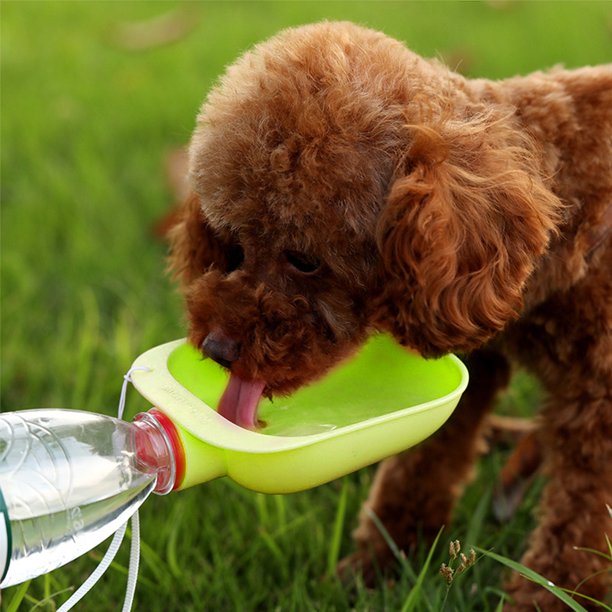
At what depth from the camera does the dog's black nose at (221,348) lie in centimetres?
184

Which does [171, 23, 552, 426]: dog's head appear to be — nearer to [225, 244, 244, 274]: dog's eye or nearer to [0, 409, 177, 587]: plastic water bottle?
[225, 244, 244, 274]: dog's eye

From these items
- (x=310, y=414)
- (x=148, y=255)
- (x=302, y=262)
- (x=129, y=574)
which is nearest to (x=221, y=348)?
(x=302, y=262)

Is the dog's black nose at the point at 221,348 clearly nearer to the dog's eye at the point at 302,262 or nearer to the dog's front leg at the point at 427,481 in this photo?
the dog's eye at the point at 302,262

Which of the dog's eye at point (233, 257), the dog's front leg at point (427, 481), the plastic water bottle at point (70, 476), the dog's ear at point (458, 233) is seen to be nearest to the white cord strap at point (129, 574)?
the plastic water bottle at point (70, 476)

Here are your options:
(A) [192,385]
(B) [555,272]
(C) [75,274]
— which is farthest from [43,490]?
(C) [75,274]

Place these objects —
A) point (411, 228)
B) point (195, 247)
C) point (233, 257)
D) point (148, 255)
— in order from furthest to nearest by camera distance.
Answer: point (148, 255)
point (195, 247)
point (233, 257)
point (411, 228)

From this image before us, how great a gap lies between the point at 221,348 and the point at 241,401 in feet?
0.46

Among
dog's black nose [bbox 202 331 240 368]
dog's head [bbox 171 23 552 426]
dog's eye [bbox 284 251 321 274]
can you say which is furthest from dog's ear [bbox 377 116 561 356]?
dog's black nose [bbox 202 331 240 368]

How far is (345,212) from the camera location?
1797mm

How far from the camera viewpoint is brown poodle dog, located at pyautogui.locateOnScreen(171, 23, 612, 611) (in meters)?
1.77

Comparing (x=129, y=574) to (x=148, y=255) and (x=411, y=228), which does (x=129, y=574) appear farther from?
(x=148, y=255)

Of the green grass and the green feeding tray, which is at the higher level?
the green feeding tray

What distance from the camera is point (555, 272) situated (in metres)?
2.00

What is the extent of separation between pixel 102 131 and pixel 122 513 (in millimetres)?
3296
